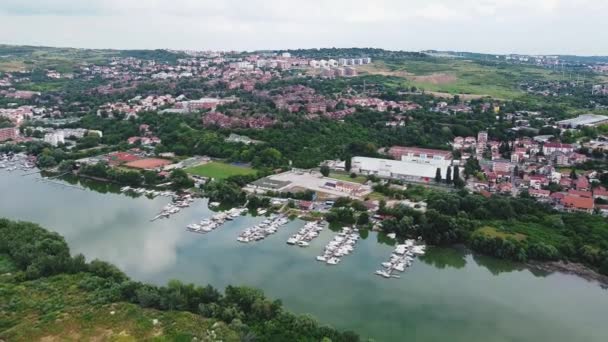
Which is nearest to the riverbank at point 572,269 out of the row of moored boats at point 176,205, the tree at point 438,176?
the tree at point 438,176

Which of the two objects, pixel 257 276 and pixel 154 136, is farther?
pixel 154 136

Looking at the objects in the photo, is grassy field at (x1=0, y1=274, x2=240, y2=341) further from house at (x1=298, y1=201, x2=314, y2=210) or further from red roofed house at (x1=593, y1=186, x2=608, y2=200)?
red roofed house at (x1=593, y1=186, x2=608, y2=200)

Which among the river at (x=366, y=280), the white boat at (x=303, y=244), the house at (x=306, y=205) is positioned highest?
the house at (x=306, y=205)

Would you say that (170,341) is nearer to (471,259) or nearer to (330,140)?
(471,259)

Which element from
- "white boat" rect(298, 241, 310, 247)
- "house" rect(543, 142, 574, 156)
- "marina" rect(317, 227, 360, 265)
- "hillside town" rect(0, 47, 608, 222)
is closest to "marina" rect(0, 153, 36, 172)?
"hillside town" rect(0, 47, 608, 222)

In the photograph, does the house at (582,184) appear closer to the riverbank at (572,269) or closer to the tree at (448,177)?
the tree at (448,177)

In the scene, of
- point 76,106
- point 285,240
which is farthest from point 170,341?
point 76,106
